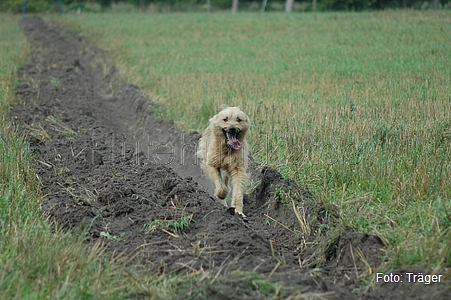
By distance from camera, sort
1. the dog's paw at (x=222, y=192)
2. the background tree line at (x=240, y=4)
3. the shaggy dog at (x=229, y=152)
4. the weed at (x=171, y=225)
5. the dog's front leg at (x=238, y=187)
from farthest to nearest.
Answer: the background tree line at (x=240, y=4) < the dog's paw at (x=222, y=192) < the shaggy dog at (x=229, y=152) < the dog's front leg at (x=238, y=187) < the weed at (x=171, y=225)

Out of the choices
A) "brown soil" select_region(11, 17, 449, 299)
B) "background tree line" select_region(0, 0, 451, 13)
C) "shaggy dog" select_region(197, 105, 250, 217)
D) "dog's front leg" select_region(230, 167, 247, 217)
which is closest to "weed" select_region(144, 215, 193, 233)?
"brown soil" select_region(11, 17, 449, 299)

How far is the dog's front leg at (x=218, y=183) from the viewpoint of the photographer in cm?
863

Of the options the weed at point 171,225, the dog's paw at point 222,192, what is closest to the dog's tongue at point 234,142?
the dog's paw at point 222,192

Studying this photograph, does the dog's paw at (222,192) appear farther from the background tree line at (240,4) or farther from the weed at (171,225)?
the background tree line at (240,4)

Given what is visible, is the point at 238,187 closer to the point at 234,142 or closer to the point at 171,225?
the point at 234,142

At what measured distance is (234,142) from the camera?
27.9ft

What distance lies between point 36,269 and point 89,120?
318 inches

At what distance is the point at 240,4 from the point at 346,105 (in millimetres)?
62888

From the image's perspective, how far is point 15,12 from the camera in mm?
57625

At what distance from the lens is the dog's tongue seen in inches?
334

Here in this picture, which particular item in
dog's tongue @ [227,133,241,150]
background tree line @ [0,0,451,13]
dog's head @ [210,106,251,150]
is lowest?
background tree line @ [0,0,451,13]

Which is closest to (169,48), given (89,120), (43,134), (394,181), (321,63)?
(321,63)

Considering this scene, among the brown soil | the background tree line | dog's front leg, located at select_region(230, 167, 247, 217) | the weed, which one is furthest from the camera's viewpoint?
the background tree line

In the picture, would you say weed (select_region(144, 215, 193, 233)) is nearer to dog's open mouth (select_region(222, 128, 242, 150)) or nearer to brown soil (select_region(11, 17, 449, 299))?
brown soil (select_region(11, 17, 449, 299))
